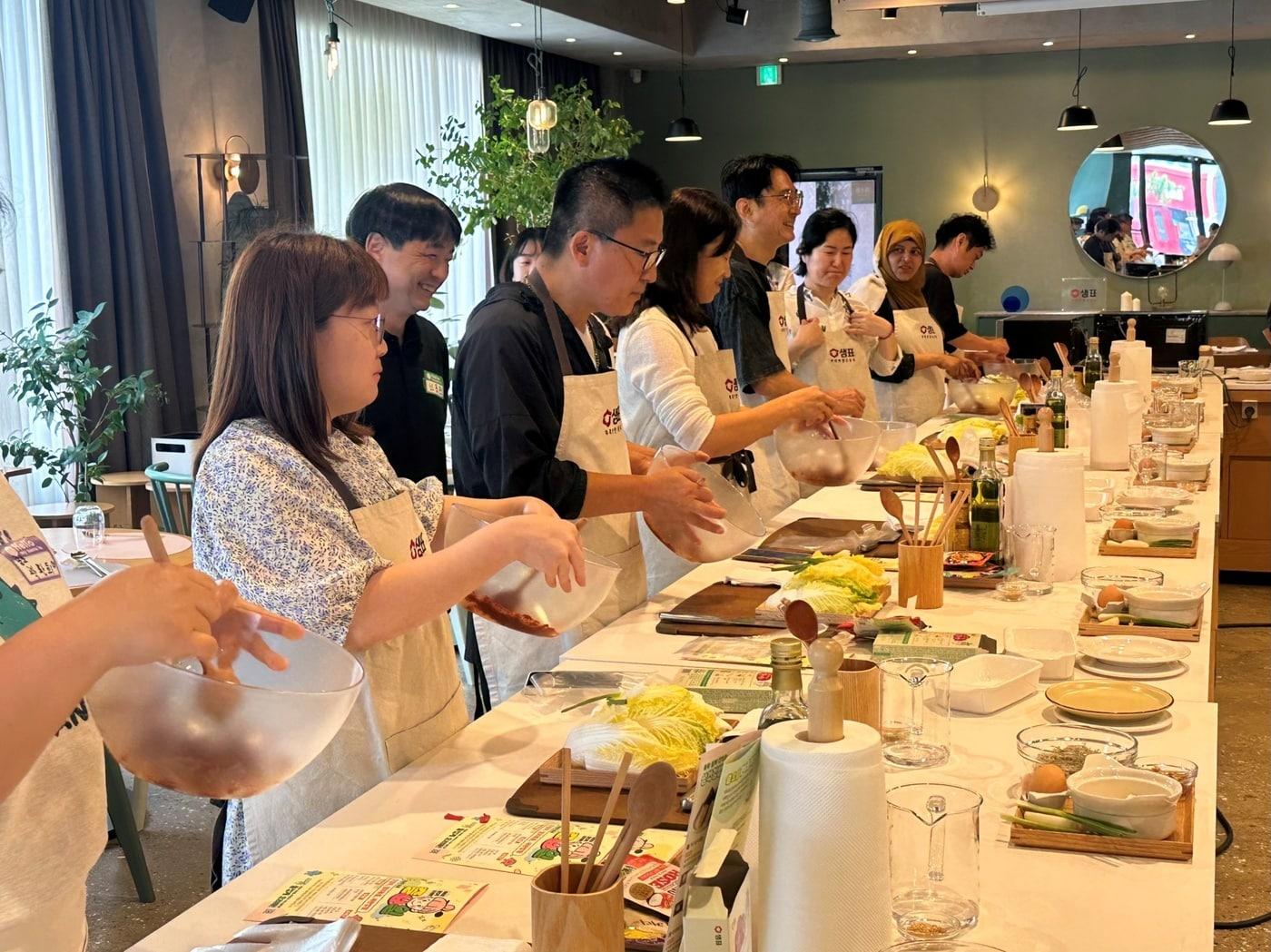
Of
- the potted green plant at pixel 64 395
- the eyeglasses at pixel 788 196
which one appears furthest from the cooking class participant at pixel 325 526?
the potted green plant at pixel 64 395

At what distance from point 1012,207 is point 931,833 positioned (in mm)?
11746

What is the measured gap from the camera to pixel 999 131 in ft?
40.1

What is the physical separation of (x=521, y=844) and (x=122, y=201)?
6088mm

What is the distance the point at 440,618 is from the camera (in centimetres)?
204

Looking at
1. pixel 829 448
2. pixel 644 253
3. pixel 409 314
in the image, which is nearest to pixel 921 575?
pixel 829 448

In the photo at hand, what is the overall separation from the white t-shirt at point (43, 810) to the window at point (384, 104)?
7.18 meters

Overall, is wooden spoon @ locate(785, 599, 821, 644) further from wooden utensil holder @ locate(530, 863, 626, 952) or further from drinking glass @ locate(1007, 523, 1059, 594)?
drinking glass @ locate(1007, 523, 1059, 594)

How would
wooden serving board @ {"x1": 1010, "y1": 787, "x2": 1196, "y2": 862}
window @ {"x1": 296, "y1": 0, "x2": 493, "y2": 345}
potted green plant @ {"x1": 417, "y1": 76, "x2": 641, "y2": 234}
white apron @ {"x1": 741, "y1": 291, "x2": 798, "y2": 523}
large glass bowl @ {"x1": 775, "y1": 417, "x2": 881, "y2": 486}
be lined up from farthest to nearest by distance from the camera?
1. potted green plant @ {"x1": 417, "y1": 76, "x2": 641, "y2": 234}
2. window @ {"x1": 296, "y1": 0, "x2": 493, "y2": 345}
3. white apron @ {"x1": 741, "y1": 291, "x2": 798, "y2": 523}
4. large glass bowl @ {"x1": 775, "y1": 417, "x2": 881, "y2": 486}
5. wooden serving board @ {"x1": 1010, "y1": 787, "x2": 1196, "y2": 862}

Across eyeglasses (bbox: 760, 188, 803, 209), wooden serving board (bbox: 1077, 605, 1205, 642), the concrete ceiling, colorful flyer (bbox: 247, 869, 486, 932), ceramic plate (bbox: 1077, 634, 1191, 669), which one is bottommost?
wooden serving board (bbox: 1077, 605, 1205, 642)

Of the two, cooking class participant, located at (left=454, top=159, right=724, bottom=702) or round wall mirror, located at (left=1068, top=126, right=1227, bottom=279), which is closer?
cooking class participant, located at (left=454, top=159, right=724, bottom=702)

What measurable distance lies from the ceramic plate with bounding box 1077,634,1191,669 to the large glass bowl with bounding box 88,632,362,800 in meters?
1.32

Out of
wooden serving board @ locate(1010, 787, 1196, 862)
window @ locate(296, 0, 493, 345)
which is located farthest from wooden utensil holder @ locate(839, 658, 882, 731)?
window @ locate(296, 0, 493, 345)

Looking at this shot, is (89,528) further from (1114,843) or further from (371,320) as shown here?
(1114,843)

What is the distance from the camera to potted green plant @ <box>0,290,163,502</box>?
585cm
